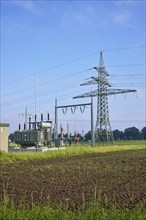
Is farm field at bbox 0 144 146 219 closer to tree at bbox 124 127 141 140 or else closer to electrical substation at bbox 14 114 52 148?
electrical substation at bbox 14 114 52 148

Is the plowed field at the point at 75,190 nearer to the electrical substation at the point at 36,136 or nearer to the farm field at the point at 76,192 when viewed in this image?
the farm field at the point at 76,192

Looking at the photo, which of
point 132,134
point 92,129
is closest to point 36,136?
point 92,129

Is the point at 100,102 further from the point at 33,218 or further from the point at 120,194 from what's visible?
the point at 33,218

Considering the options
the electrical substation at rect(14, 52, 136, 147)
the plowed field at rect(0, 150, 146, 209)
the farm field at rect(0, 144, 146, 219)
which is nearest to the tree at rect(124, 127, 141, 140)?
the electrical substation at rect(14, 52, 136, 147)

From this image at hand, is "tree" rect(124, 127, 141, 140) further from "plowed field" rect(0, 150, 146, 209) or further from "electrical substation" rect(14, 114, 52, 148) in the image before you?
"plowed field" rect(0, 150, 146, 209)

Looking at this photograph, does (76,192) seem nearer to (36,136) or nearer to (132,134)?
(36,136)

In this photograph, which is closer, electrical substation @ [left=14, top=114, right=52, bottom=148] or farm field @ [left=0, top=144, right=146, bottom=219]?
farm field @ [left=0, top=144, right=146, bottom=219]

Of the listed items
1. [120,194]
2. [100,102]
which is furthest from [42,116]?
[120,194]

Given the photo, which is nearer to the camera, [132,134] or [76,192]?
[76,192]

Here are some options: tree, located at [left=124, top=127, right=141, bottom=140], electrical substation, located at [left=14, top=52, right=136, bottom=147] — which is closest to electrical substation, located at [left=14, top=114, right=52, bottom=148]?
electrical substation, located at [left=14, top=52, right=136, bottom=147]

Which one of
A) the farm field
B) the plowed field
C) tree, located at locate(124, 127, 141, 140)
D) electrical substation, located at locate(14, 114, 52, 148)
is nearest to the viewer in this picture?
the farm field

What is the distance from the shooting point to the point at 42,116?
46.7 m

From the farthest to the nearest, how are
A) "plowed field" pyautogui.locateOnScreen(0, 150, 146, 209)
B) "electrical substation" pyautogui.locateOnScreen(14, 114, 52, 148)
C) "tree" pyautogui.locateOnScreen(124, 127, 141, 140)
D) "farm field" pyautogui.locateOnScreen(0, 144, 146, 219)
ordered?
"tree" pyautogui.locateOnScreen(124, 127, 141, 140) → "electrical substation" pyautogui.locateOnScreen(14, 114, 52, 148) → "plowed field" pyautogui.locateOnScreen(0, 150, 146, 209) → "farm field" pyautogui.locateOnScreen(0, 144, 146, 219)

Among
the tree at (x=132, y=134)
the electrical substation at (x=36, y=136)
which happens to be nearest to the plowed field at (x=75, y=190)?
the electrical substation at (x=36, y=136)
